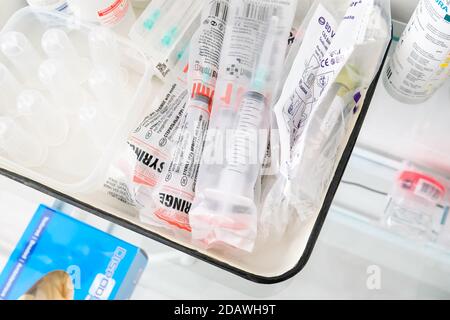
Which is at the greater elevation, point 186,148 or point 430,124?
point 430,124

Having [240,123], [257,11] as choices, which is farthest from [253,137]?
[257,11]

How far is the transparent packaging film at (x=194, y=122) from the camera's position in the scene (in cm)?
40

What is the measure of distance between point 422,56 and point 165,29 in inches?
10.2

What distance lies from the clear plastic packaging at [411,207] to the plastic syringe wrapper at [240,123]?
0.78 ft

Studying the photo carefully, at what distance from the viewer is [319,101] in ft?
1.21

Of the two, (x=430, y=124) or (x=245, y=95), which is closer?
(x=245, y=95)

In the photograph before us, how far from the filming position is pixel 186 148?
1.39 feet

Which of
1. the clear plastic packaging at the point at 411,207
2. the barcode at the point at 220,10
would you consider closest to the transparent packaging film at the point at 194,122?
the barcode at the point at 220,10

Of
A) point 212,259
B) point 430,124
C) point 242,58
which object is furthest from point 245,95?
point 430,124

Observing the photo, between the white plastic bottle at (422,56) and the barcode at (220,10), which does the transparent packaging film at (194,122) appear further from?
the white plastic bottle at (422,56)

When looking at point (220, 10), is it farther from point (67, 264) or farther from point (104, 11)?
point (67, 264)

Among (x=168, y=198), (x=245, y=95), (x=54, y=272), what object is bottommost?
(x=54, y=272)
